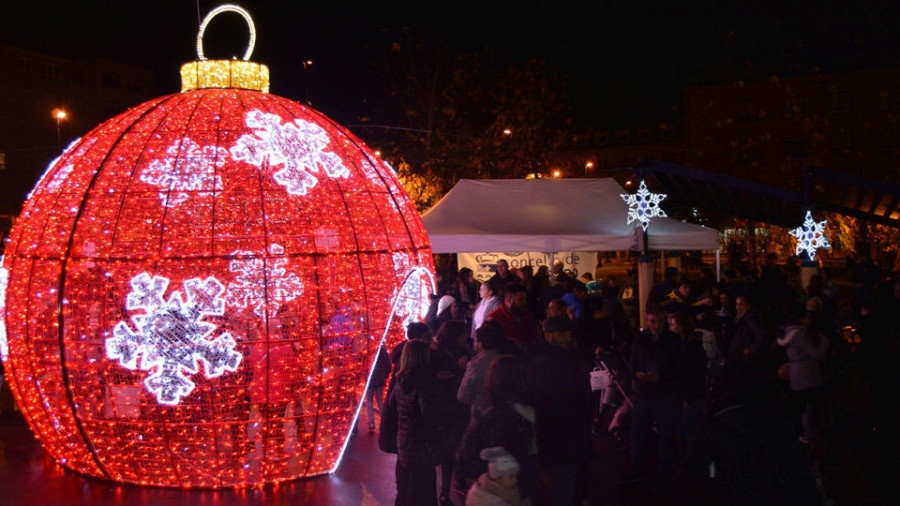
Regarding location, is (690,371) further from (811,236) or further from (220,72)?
(811,236)

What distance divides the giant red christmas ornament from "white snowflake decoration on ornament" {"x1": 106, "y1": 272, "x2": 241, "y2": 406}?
0.04 ft

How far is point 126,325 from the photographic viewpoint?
21.6 ft

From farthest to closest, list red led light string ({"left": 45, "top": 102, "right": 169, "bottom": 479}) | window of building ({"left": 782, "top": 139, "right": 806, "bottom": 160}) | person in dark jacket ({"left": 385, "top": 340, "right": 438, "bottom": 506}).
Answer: window of building ({"left": 782, "top": 139, "right": 806, "bottom": 160}), red led light string ({"left": 45, "top": 102, "right": 169, "bottom": 479}), person in dark jacket ({"left": 385, "top": 340, "right": 438, "bottom": 506})

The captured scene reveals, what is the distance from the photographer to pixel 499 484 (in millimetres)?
4543

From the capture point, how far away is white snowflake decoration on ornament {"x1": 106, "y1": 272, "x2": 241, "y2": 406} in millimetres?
6523

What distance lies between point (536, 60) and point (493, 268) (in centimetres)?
1023

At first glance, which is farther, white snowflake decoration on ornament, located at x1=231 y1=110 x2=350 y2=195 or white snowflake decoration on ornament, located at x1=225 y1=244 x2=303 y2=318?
white snowflake decoration on ornament, located at x1=231 y1=110 x2=350 y2=195

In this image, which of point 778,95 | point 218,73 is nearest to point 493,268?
point 218,73

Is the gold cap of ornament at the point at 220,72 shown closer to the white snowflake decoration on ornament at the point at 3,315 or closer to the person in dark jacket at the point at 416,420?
the white snowflake decoration on ornament at the point at 3,315

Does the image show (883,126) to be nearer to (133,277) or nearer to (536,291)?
(536,291)

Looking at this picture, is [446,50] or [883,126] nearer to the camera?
[446,50]

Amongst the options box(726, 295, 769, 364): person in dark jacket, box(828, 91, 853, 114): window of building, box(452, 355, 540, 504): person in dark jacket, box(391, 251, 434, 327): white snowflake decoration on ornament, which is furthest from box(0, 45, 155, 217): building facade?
box(828, 91, 853, 114): window of building

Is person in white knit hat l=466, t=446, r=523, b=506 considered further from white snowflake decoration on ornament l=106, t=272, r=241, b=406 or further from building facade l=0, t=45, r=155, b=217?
building facade l=0, t=45, r=155, b=217

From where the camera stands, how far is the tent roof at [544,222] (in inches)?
555
